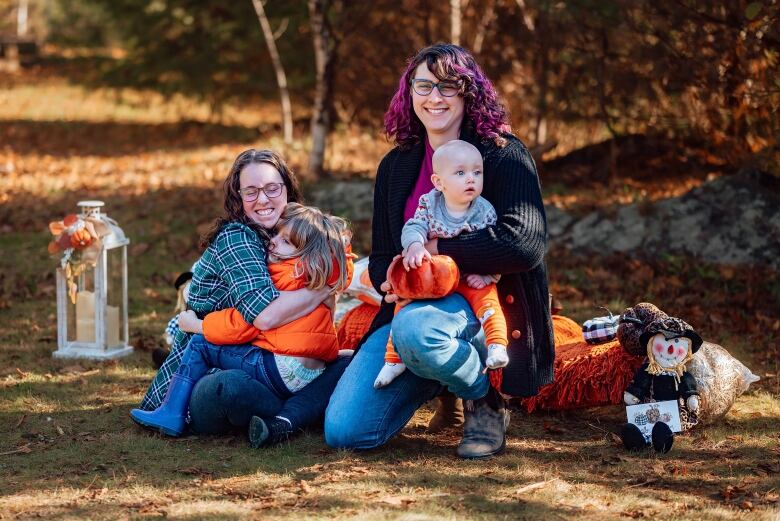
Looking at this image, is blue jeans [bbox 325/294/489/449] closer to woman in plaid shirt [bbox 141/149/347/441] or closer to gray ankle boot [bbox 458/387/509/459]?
gray ankle boot [bbox 458/387/509/459]

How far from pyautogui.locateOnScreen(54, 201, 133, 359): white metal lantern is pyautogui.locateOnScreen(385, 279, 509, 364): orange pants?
208 cm

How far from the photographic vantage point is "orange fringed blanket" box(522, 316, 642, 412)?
437cm

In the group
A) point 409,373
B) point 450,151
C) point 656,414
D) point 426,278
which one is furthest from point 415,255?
point 656,414

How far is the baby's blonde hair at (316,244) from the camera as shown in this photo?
163 inches

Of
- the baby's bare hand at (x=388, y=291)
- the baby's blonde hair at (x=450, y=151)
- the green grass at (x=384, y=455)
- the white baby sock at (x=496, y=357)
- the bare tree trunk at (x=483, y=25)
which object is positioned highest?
the bare tree trunk at (x=483, y=25)

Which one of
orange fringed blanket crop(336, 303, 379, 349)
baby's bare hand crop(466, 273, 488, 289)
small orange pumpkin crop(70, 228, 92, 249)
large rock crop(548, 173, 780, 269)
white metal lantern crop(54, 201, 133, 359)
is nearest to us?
baby's bare hand crop(466, 273, 488, 289)

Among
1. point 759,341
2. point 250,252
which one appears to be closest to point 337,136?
point 759,341

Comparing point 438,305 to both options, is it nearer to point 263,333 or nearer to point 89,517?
point 263,333

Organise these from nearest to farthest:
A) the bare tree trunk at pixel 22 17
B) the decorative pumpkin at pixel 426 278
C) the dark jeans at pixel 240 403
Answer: the decorative pumpkin at pixel 426 278 → the dark jeans at pixel 240 403 → the bare tree trunk at pixel 22 17

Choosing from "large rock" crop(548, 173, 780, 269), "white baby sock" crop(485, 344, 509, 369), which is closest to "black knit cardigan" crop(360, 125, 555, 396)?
"white baby sock" crop(485, 344, 509, 369)

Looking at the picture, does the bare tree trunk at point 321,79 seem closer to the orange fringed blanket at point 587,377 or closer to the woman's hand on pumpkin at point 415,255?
the orange fringed blanket at point 587,377

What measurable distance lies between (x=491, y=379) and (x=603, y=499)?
0.78 metres

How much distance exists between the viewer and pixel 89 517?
321 cm

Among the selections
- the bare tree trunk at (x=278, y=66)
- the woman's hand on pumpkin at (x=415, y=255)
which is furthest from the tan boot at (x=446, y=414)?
the bare tree trunk at (x=278, y=66)
